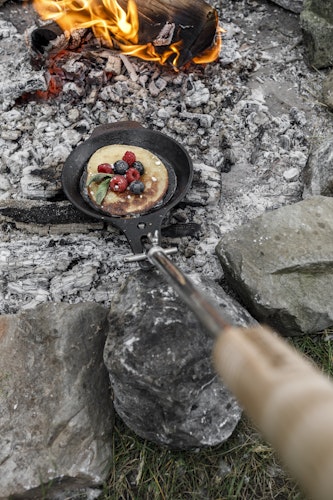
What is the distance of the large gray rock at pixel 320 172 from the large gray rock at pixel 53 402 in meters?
1.64

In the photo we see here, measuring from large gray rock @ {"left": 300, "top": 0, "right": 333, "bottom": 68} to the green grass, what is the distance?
3.18 metres

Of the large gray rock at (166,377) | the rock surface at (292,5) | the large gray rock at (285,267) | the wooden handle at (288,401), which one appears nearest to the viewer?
the wooden handle at (288,401)

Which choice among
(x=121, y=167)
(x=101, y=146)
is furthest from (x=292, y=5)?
(x=121, y=167)


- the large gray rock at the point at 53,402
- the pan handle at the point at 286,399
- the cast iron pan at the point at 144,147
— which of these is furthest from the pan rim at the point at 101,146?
the pan handle at the point at 286,399

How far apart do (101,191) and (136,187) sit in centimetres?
22

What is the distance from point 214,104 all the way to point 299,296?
1.90m

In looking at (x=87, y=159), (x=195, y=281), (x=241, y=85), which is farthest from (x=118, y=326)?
(x=241, y=85)

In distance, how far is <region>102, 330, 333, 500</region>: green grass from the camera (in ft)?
7.65

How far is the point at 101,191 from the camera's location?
3213mm

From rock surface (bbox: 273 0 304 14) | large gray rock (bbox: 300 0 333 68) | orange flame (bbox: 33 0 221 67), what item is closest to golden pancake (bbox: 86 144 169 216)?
orange flame (bbox: 33 0 221 67)

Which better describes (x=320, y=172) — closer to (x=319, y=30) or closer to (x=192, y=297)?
(x=319, y=30)

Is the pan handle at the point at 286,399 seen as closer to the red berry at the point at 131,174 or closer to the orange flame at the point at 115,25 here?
the red berry at the point at 131,174

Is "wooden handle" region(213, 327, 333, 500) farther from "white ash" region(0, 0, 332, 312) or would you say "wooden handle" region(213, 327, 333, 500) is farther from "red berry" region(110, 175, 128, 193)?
"red berry" region(110, 175, 128, 193)

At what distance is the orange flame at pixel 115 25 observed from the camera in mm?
4129
